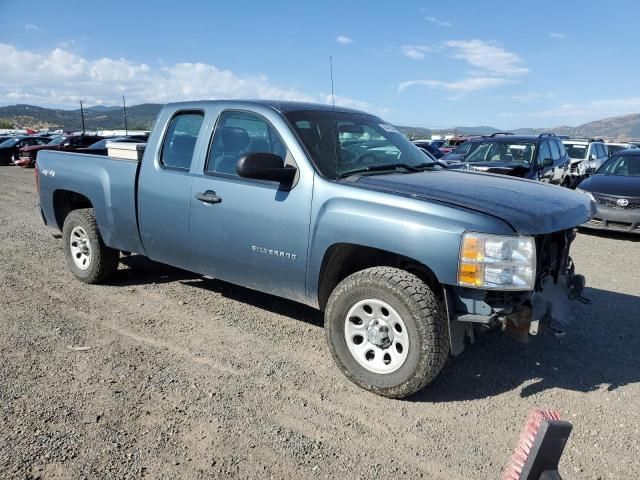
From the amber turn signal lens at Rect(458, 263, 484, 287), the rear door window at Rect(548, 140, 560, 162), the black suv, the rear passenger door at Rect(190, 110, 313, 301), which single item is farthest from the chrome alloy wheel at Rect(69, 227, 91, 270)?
the rear door window at Rect(548, 140, 560, 162)

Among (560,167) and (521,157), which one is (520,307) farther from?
(560,167)

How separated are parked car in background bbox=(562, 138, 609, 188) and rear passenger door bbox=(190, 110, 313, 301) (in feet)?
34.4

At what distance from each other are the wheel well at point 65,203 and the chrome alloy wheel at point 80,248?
424mm

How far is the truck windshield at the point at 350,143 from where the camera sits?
Answer: 12.8 ft

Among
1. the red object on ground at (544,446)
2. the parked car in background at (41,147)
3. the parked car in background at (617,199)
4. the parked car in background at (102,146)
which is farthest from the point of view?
the parked car in background at (41,147)

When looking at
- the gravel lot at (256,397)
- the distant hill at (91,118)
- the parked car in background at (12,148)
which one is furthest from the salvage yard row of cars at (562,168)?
the distant hill at (91,118)

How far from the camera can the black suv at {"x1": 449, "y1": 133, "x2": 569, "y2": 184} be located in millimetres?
10008

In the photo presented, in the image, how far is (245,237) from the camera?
3979 mm

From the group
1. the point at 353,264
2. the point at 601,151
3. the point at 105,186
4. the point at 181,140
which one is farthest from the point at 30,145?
the point at 353,264

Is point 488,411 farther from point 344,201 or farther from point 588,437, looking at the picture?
point 344,201

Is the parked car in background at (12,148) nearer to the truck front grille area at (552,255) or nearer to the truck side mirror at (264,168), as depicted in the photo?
the truck side mirror at (264,168)

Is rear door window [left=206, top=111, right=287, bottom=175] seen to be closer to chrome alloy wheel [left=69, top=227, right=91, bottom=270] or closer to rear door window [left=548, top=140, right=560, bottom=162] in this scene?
chrome alloy wheel [left=69, top=227, right=91, bottom=270]

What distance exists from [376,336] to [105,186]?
10.3ft

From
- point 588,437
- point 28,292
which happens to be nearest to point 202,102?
point 28,292
